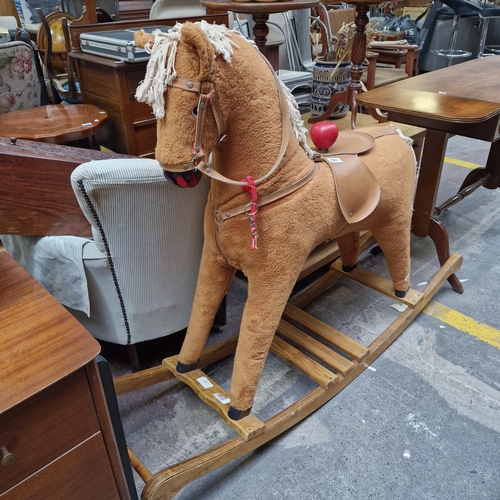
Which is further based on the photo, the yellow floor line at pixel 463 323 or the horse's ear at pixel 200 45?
the yellow floor line at pixel 463 323

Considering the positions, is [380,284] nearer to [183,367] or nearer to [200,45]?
[183,367]

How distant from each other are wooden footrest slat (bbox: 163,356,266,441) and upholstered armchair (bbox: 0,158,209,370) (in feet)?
0.54

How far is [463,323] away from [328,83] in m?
1.38

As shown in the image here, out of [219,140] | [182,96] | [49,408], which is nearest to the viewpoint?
[49,408]

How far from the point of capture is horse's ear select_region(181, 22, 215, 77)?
72 cm

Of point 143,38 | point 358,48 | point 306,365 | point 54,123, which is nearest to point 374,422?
point 306,365

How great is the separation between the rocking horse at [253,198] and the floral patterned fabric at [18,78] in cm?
164

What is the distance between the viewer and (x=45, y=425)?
67 cm

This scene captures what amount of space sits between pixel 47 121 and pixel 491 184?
232cm

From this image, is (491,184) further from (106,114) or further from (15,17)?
(15,17)

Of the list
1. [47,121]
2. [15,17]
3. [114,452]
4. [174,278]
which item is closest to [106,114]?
[47,121]

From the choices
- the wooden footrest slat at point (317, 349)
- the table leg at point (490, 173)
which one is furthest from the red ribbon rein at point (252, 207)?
the table leg at point (490, 173)

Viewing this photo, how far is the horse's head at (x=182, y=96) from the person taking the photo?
0.74 metres

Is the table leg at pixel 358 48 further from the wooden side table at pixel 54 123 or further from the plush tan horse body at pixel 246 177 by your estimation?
the wooden side table at pixel 54 123
